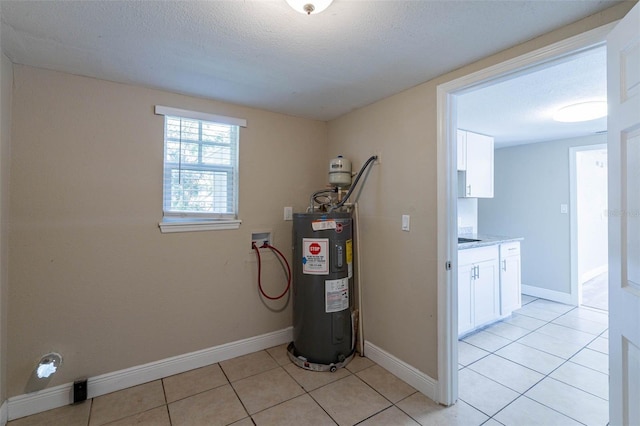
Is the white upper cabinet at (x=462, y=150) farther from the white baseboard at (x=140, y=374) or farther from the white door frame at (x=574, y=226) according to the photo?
the white baseboard at (x=140, y=374)

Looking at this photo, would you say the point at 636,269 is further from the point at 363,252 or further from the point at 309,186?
the point at 309,186

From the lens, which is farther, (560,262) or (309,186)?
(560,262)

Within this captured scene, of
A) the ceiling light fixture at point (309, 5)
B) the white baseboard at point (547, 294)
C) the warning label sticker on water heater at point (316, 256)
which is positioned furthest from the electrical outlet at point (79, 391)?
the white baseboard at point (547, 294)

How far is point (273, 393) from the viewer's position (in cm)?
203

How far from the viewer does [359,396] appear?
6.56 feet

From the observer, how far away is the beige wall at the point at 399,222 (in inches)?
79.2

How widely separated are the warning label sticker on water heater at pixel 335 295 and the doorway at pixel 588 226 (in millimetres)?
2938

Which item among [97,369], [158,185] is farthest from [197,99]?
[97,369]

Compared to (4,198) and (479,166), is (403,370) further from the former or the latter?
(4,198)

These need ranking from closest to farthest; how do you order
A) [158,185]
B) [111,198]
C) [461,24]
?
→ [461,24] → [111,198] → [158,185]

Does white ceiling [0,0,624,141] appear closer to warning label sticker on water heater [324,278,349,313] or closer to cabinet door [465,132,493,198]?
cabinet door [465,132,493,198]

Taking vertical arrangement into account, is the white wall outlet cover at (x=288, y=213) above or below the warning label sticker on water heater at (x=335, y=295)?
above

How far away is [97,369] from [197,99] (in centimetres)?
213

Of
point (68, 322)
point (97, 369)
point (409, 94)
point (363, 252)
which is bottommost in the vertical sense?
point (97, 369)
